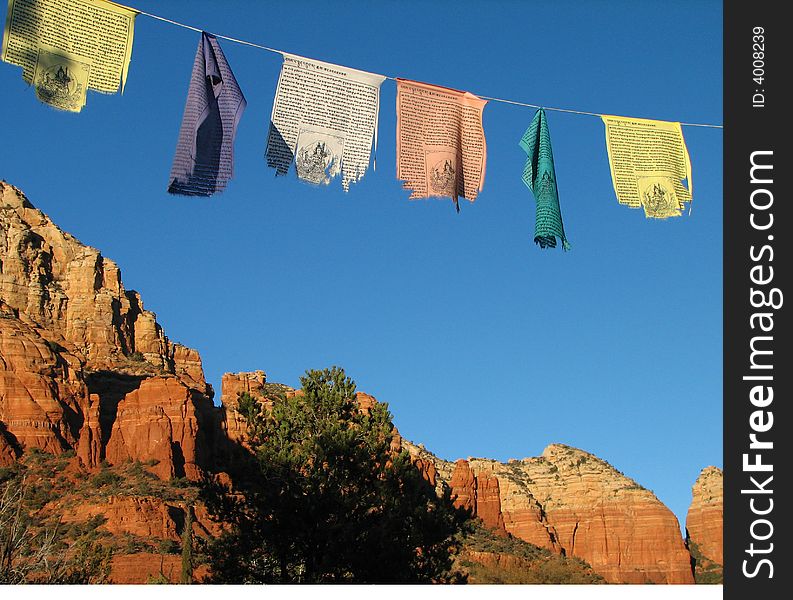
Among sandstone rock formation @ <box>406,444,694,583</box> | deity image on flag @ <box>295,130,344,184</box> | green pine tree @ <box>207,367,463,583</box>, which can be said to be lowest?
green pine tree @ <box>207,367,463,583</box>

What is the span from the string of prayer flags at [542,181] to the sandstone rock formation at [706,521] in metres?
82.9

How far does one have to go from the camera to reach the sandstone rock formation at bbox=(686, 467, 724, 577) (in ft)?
294

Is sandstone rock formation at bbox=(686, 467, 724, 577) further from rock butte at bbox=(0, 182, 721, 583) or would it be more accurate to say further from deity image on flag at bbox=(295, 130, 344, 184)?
deity image on flag at bbox=(295, 130, 344, 184)

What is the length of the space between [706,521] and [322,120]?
87.7 m

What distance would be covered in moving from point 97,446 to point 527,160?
55.7 metres

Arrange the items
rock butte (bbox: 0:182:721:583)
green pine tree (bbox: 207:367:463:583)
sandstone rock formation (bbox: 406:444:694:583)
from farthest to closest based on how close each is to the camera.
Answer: sandstone rock formation (bbox: 406:444:694:583), rock butte (bbox: 0:182:721:583), green pine tree (bbox: 207:367:463:583)

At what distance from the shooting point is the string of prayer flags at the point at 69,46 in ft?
27.2

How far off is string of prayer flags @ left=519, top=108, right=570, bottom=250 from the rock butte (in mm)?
A: 42877
